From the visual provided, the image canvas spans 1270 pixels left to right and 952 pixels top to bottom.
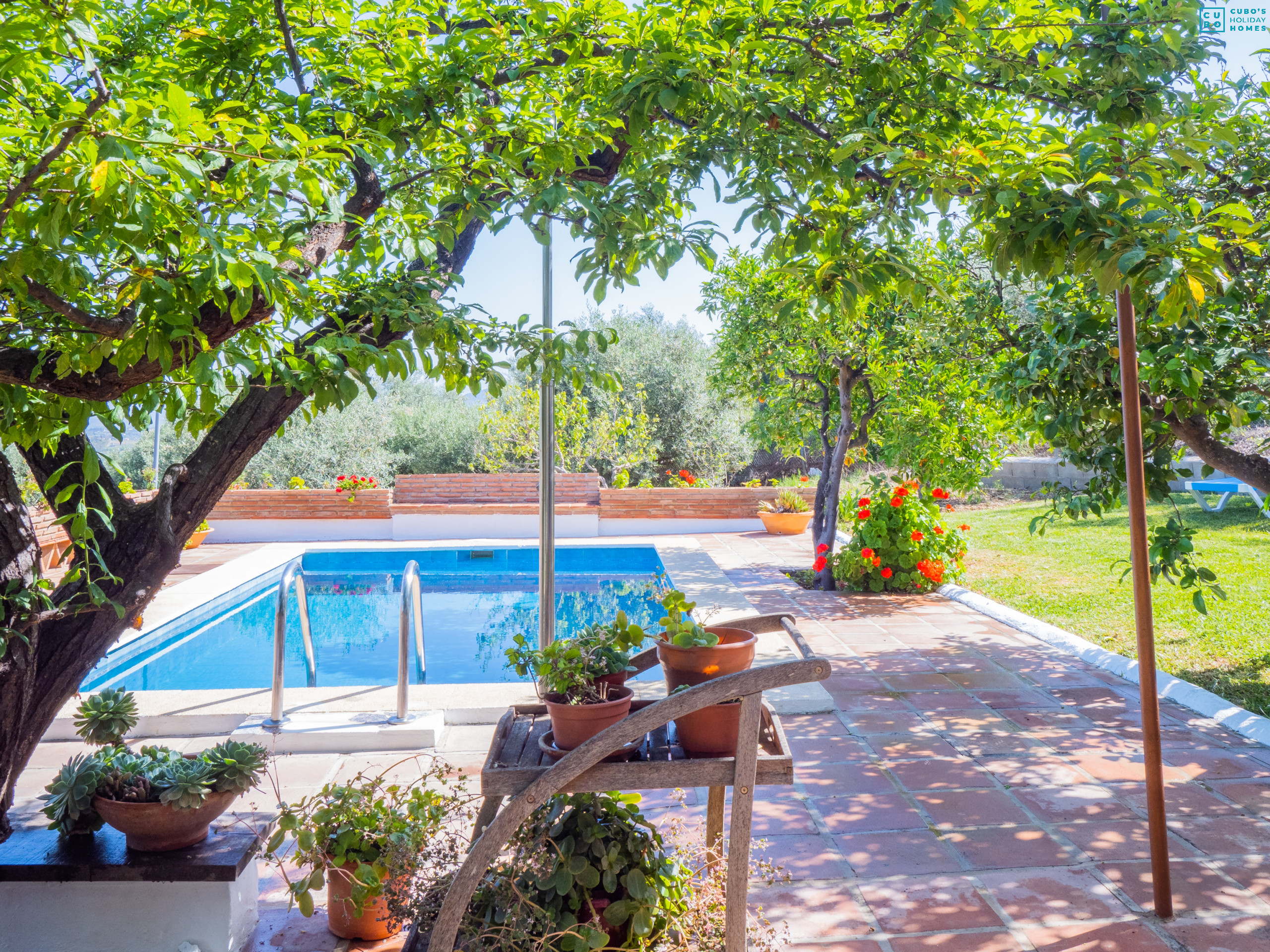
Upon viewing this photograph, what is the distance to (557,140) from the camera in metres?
2.14

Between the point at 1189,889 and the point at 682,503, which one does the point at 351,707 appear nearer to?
the point at 1189,889

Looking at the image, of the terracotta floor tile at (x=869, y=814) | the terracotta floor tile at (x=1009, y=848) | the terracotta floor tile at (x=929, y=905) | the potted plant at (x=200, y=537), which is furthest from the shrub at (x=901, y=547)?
the potted plant at (x=200, y=537)

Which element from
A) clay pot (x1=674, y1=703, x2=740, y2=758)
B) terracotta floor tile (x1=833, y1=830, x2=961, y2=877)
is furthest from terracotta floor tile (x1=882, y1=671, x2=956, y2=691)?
clay pot (x1=674, y1=703, x2=740, y2=758)

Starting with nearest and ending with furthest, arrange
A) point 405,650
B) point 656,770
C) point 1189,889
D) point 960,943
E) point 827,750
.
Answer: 1. point 656,770
2. point 960,943
3. point 1189,889
4. point 827,750
5. point 405,650

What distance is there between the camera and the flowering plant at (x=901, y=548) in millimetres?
7125

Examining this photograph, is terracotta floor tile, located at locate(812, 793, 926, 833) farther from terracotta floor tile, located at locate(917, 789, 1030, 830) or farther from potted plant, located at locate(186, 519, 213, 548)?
potted plant, located at locate(186, 519, 213, 548)

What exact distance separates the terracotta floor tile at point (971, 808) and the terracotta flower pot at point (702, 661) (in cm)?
161

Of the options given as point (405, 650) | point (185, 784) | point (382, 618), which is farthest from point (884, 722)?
point (382, 618)

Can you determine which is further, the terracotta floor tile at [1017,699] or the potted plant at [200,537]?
the potted plant at [200,537]

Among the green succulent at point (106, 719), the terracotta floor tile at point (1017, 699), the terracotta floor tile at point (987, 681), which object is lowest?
the terracotta floor tile at point (1017, 699)

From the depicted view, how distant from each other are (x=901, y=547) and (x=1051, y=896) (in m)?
4.78

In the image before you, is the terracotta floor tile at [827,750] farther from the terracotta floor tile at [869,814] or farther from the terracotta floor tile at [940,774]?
the terracotta floor tile at [869,814]

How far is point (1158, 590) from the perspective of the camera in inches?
282

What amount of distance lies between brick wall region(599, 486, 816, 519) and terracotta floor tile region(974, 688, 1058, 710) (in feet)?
23.6
